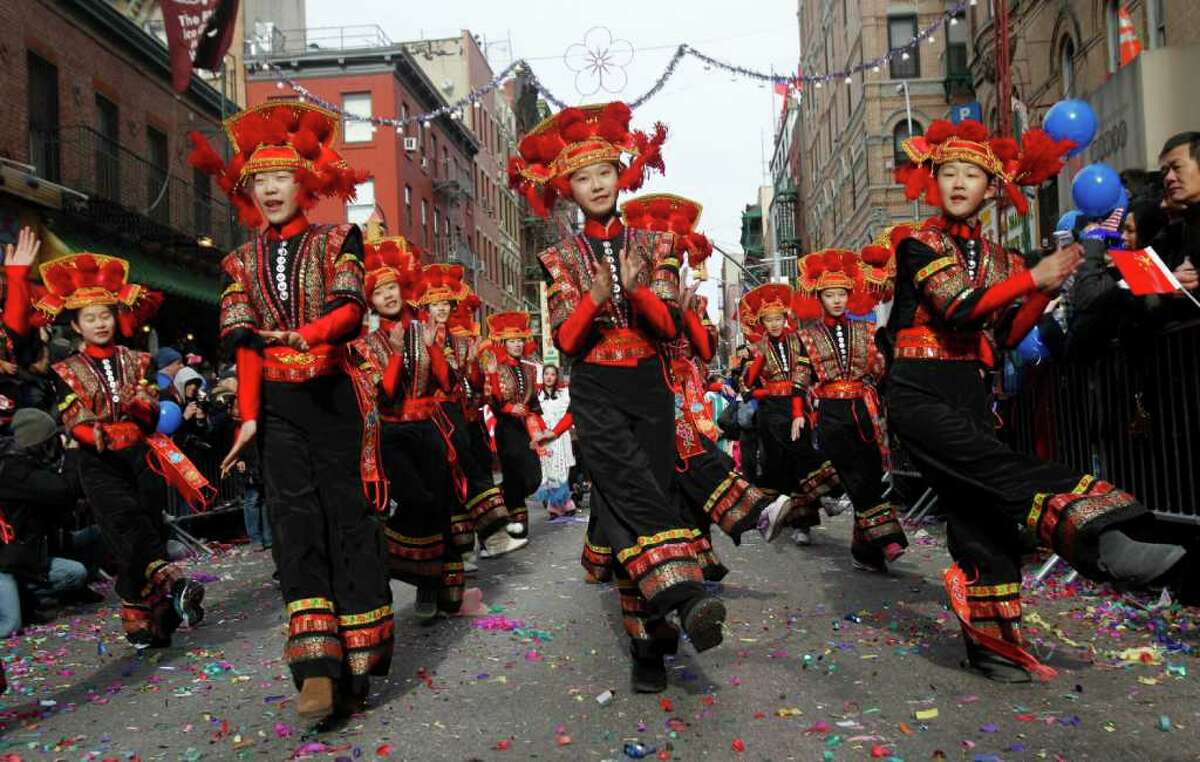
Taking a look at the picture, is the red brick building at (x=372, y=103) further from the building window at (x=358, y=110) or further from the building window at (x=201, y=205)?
the building window at (x=201, y=205)

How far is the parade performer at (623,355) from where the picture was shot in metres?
4.83

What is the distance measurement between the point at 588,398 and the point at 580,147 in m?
1.20

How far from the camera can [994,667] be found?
4.93 meters

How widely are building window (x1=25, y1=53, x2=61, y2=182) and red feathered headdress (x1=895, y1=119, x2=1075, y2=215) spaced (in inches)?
698

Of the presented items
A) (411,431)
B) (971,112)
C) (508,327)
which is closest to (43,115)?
(508,327)

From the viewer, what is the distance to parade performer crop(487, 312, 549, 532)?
1185cm

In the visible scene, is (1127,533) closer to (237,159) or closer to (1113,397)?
(1113,397)

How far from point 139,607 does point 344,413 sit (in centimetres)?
262

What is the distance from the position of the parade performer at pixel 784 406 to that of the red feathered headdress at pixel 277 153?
17.1 feet

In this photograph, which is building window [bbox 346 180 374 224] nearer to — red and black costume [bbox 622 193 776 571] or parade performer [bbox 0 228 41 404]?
parade performer [bbox 0 228 41 404]

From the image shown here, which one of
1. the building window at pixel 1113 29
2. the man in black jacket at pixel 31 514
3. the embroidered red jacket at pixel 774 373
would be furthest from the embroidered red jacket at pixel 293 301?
the building window at pixel 1113 29

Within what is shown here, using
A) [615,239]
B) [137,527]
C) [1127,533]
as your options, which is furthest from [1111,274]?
[137,527]

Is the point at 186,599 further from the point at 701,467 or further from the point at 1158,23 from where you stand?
the point at 1158,23

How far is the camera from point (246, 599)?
28.6 feet
